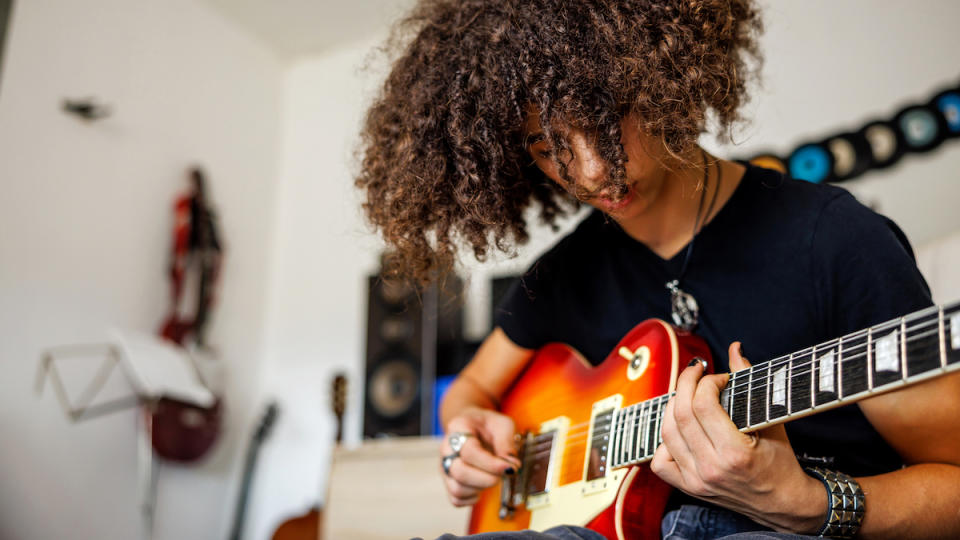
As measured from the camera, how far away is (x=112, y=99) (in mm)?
2857

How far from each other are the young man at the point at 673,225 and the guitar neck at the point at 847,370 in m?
0.03

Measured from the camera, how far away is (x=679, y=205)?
101 cm

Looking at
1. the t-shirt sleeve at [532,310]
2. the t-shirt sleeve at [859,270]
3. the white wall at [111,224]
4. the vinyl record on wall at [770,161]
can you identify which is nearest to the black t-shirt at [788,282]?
the t-shirt sleeve at [859,270]

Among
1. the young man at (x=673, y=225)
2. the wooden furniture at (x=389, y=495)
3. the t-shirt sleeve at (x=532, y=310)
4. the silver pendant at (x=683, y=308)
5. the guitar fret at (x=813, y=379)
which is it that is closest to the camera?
the guitar fret at (x=813, y=379)

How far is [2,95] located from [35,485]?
134 centimetres

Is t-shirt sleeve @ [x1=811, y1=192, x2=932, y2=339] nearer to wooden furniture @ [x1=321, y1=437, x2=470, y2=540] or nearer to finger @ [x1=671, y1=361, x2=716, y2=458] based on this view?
finger @ [x1=671, y1=361, x2=716, y2=458]

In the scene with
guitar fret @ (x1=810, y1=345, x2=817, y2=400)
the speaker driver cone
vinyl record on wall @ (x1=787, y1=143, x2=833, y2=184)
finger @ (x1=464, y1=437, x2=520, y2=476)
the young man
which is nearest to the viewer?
guitar fret @ (x1=810, y1=345, x2=817, y2=400)

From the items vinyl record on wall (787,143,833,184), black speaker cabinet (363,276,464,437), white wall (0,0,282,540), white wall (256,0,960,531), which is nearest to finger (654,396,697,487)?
white wall (256,0,960,531)

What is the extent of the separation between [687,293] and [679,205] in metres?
0.13

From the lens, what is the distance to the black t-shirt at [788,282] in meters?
0.80

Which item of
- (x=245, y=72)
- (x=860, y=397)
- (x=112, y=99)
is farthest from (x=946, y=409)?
(x=245, y=72)

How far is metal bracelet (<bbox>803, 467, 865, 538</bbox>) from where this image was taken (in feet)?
2.30

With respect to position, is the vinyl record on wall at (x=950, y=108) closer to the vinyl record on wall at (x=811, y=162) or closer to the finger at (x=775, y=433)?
the vinyl record on wall at (x=811, y=162)

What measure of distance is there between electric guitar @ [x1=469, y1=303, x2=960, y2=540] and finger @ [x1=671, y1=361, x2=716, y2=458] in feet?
0.12
